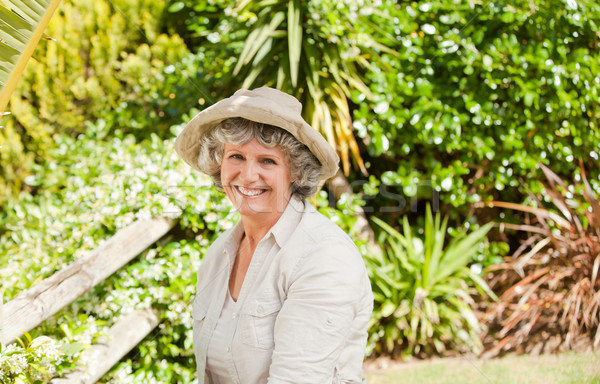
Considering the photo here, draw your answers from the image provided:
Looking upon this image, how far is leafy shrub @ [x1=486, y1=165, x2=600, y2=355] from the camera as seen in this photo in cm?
366

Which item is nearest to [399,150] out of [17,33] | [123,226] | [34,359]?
[123,226]

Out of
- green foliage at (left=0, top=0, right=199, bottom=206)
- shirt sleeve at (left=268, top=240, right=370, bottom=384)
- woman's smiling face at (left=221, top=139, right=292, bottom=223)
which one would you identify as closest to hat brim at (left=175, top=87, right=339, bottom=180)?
woman's smiling face at (left=221, top=139, right=292, bottom=223)

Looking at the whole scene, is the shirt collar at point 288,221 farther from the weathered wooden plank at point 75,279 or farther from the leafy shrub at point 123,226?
the leafy shrub at point 123,226

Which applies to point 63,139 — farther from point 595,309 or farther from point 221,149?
point 595,309

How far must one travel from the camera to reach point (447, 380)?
11.5 feet

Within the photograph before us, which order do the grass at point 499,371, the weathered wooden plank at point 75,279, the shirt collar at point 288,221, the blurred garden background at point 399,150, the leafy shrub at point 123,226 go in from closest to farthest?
the shirt collar at point 288,221, the weathered wooden plank at point 75,279, the leafy shrub at point 123,226, the grass at point 499,371, the blurred garden background at point 399,150

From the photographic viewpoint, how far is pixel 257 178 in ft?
5.89

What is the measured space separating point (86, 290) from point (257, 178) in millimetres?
1371

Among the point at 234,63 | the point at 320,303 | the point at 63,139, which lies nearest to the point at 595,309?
the point at 320,303

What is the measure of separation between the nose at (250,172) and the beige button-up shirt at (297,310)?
0.54ft

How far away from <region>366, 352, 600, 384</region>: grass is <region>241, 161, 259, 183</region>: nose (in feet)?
7.71

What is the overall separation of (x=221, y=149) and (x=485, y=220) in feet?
11.4

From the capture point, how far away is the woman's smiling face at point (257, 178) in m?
1.79


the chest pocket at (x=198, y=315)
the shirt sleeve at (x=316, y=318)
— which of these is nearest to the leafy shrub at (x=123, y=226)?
the chest pocket at (x=198, y=315)
